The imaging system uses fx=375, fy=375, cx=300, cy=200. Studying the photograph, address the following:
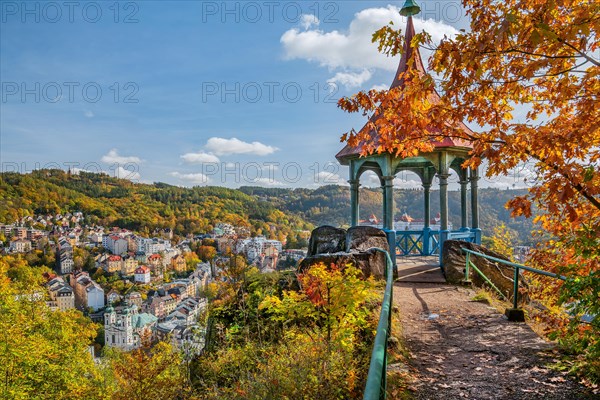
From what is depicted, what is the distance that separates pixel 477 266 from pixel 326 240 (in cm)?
367

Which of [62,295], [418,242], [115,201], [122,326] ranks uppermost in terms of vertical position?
[115,201]

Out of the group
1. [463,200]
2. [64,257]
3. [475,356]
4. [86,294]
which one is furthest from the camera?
[64,257]

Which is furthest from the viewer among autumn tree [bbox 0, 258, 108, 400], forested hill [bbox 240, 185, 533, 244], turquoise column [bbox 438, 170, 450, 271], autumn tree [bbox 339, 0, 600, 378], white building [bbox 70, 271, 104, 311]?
white building [bbox 70, 271, 104, 311]

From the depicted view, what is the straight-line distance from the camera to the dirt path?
3041 mm

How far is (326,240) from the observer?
9.80 meters

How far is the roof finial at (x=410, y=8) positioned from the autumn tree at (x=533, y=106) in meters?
6.61

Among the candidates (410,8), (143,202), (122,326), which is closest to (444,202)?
(410,8)

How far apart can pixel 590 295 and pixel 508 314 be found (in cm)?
237

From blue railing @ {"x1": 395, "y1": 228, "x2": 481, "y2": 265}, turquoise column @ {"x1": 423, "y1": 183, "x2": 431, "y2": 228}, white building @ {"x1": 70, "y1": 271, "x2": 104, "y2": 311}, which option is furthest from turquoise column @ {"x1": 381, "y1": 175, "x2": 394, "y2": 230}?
white building @ {"x1": 70, "y1": 271, "x2": 104, "y2": 311}

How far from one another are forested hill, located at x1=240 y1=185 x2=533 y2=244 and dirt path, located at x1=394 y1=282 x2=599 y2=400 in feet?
5.18

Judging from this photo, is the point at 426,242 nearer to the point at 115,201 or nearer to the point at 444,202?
the point at 444,202

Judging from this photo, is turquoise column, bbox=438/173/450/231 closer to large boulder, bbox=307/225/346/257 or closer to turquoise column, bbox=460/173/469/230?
turquoise column, bbox=460/173/469/230

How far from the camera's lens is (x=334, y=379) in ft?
10.9

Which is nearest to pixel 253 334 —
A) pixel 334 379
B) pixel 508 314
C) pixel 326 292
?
pixel 326 292
